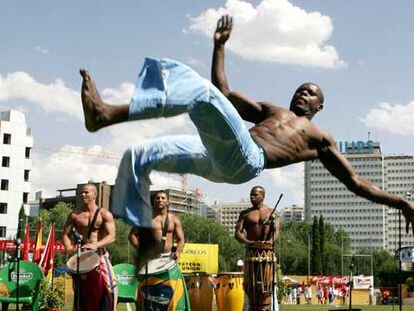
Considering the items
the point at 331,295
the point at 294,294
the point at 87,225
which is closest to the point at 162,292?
the point at 87,225

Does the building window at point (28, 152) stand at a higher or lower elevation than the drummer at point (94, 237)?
higher

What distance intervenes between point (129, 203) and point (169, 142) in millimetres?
537

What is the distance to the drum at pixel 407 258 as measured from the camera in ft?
32.9

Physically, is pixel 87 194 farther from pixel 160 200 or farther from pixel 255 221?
pixel 255 221

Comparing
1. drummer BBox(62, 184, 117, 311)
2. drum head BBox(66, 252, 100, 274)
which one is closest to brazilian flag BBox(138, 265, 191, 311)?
drummer BBox(62, 184, 117, 311)

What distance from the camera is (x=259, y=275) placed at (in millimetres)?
10461

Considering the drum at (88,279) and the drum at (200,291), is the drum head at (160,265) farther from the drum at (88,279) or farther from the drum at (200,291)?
the drum at (200,291)

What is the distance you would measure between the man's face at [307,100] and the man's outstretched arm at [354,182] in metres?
0.36

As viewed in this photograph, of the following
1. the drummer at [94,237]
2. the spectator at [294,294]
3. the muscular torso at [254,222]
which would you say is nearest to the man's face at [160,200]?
the drummer at [94,237]

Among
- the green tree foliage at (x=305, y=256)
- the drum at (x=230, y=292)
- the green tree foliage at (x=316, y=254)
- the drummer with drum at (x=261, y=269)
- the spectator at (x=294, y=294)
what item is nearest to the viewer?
the drummer with drum at (x=261, y=269)

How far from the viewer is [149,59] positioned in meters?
4.77

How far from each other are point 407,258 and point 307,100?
4572 millimetres

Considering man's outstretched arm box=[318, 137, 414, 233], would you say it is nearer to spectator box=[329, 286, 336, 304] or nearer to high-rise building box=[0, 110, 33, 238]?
spectator box=[329, 286, 336, 304]

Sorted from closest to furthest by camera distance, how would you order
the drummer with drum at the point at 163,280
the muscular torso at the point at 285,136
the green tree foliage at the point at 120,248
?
the muscular torso at the point at 285,136 → the drummer with drum at the point at 163,280 → the green tree foliage at the point at 120,248
